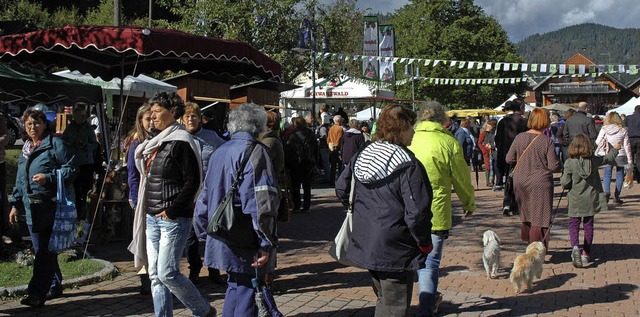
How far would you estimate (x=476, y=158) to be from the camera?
685 inches

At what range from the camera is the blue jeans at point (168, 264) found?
4.66 metres

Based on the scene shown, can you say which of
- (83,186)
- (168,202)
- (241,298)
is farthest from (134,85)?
(241,298)

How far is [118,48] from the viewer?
7.57 metres

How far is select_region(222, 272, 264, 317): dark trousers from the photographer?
431cm

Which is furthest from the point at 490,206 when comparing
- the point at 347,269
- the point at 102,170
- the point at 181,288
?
the point at 181,288

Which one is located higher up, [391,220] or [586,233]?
[391,220]

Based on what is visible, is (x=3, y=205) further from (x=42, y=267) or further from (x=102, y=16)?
(x=102, y=16)

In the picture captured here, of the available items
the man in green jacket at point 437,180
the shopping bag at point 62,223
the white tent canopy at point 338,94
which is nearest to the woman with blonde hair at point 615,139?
the man in green jacket at point 437,180

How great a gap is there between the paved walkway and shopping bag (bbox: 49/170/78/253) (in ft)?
1.83

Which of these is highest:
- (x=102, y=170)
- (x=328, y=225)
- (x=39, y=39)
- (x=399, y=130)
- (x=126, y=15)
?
(x=126, y=15)

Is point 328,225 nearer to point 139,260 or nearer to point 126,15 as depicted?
point 139,260

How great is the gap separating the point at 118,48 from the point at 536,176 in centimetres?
464

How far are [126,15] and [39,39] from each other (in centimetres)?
3438

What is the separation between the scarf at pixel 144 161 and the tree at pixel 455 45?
47427mm
